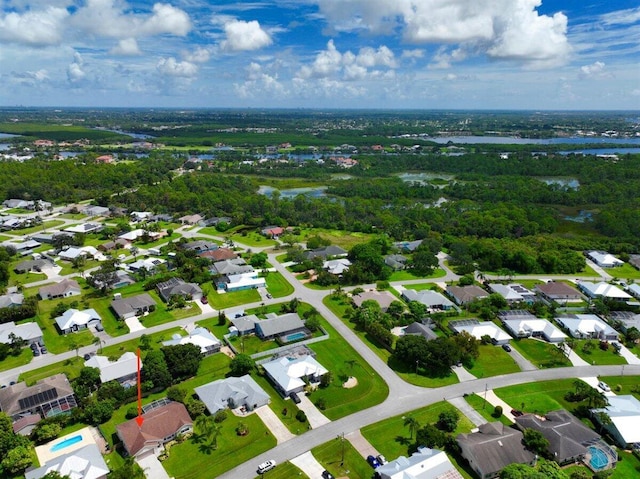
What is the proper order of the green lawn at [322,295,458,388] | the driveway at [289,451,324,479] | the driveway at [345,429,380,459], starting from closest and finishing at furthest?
the driveway at [289,451,324,479]
the driveway at [345,429,380,459]
the green lawn at [322,295,458,388]

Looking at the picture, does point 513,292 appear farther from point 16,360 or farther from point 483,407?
point 16,360

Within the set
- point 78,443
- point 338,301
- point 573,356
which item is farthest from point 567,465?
point 78,443

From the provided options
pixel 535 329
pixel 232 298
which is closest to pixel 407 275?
pixel 535 329

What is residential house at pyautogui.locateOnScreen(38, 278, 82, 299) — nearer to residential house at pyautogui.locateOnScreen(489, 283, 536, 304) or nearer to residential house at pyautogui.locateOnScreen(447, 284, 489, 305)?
residential house at pyautogui.locateOnScreen(447, 284, 489, 305)

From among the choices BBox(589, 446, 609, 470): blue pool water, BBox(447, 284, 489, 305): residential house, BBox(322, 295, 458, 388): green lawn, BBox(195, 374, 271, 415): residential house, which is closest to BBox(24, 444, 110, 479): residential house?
BBox(195, 374, 271, 415): residential house

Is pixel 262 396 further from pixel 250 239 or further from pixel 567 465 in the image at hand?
pixel 250 239

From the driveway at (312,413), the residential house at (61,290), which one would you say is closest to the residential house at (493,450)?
the driveway at (312,413)

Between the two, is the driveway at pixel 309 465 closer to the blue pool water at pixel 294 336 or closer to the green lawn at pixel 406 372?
the green lawn at pixel 406 372
